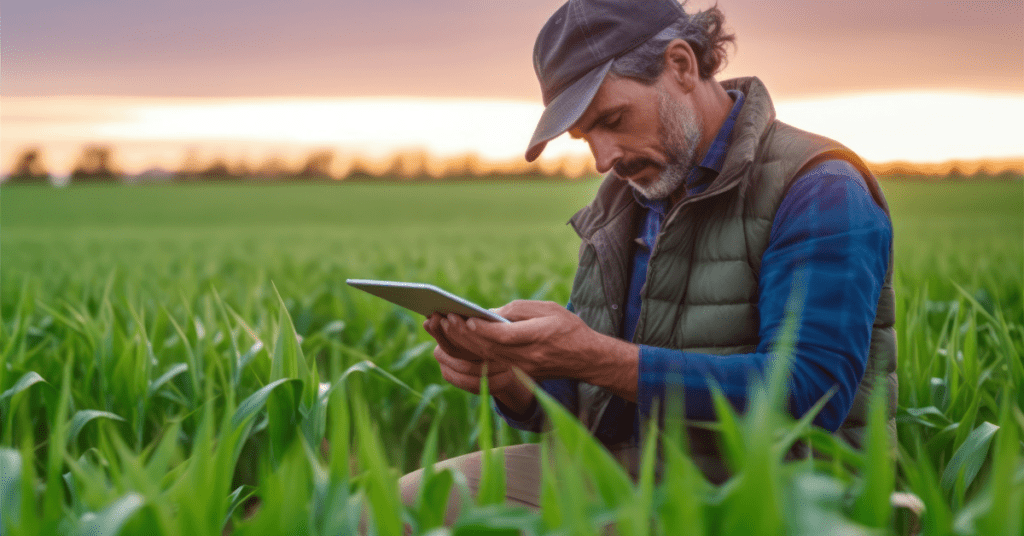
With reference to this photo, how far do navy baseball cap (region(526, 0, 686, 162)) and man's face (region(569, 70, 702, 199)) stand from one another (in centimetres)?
5

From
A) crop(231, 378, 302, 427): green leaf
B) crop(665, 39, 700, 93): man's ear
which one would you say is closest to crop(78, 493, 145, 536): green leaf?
crop(231, 378, 302, 427): green leaf

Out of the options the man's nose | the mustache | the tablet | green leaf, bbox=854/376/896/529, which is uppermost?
the man's nose

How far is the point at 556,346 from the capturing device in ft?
5.36

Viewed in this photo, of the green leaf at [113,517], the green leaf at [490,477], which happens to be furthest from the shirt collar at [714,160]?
the green leaf at [113,517]

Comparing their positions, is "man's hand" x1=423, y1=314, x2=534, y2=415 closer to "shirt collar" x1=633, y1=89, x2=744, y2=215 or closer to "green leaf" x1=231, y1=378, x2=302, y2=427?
"green leaf" x1=231, y1=378, x2=302, y2=427

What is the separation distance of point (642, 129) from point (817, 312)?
0.71m

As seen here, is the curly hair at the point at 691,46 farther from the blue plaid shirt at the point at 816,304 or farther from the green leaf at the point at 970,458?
the green leaf at the point at 970,458

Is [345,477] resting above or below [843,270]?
below

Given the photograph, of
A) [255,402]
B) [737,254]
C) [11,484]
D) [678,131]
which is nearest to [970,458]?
[737,254]

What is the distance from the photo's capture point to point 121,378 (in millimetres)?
2381

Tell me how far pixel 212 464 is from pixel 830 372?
46.5 inches

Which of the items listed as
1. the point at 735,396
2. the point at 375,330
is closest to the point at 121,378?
the point at 375,330

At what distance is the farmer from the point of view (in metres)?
1.60

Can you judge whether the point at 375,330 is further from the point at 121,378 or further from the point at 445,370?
the point at 445,370
